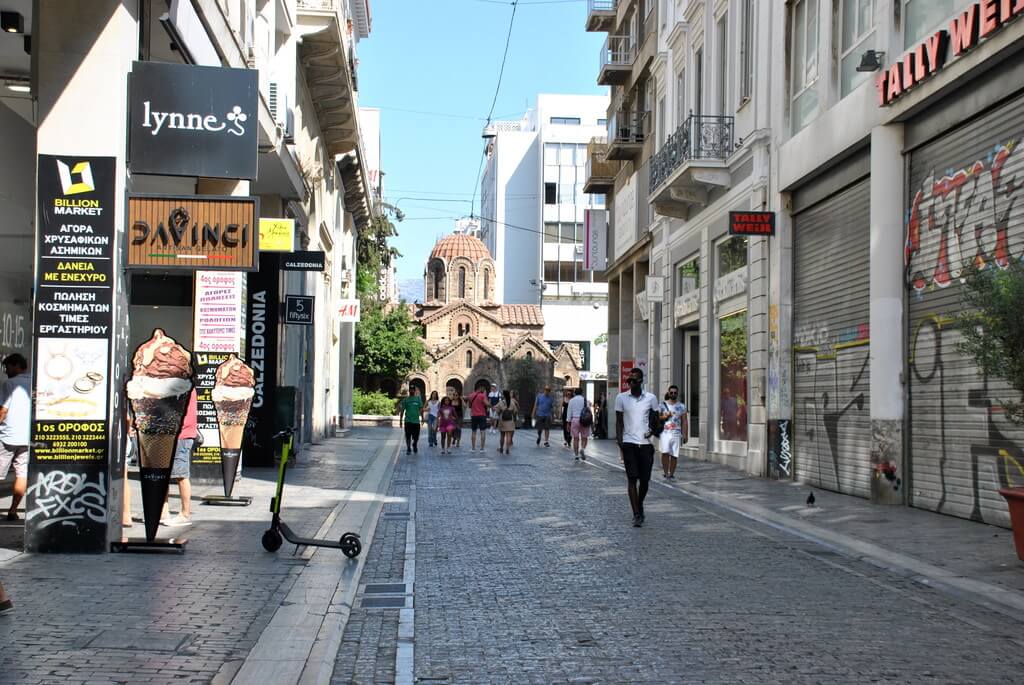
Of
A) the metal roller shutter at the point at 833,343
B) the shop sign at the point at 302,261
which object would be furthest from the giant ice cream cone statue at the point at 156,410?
the shop sign at the point at 302,261

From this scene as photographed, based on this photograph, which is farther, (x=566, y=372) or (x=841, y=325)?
(x=566, y=372)

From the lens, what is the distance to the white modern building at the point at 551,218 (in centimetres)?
9306

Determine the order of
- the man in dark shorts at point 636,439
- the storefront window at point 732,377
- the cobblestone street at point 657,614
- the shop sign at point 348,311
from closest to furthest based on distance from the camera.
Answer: the cobblestone street at point 657,614, the man in dark shorts at point 636,439, the storefront window at point 732,377, the shop sign at point 348,311

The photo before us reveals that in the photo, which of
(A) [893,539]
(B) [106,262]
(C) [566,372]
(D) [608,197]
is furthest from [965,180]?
(C) [566,372]

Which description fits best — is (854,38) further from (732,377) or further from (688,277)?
(688,277)

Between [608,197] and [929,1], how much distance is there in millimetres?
29844

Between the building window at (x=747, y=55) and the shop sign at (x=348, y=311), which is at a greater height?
the building window at (x=747, y=55)

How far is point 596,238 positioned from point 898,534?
3219 cm

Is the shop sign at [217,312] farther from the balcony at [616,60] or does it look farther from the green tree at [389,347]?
the green tree at [389,347]

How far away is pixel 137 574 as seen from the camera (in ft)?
28.7

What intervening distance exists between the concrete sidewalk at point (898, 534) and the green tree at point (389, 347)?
64547mm

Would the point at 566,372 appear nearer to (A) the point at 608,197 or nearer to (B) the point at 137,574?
(A) the point at 608,197

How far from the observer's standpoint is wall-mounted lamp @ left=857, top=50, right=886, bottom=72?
15.8 metres

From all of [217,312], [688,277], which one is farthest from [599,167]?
[217,312]
